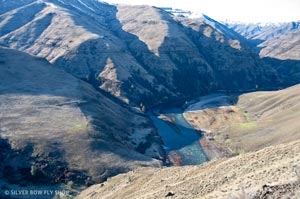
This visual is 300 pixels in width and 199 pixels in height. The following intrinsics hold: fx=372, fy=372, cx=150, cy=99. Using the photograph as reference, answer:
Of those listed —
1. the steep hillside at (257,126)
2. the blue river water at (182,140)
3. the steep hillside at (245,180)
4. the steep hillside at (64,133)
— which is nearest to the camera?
the steep hillside at (245,180)

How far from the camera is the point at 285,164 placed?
43.7 m

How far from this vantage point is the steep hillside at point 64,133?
109562mm

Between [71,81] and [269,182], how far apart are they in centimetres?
16833

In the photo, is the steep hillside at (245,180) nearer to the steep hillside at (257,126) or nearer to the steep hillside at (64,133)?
the steep hillside at (64,133)

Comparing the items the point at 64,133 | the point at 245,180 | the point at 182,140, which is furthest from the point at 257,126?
the point at 245,180

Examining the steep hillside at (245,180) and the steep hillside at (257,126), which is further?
the steep hillside at (257,126)

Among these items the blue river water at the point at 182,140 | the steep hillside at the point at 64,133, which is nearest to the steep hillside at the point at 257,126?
the blue river water at the point at 182,140

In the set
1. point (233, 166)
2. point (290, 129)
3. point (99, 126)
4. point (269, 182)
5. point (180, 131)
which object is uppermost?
point (269, 182)

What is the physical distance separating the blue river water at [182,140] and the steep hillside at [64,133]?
6.22 meters

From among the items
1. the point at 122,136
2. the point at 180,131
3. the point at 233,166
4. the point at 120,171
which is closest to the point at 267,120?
the point at 180,131

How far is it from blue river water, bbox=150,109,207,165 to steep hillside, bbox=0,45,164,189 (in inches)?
245

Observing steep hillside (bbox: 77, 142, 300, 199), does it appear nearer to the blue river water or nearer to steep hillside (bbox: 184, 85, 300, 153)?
the blue river water

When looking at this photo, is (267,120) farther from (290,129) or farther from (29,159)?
(29,159)

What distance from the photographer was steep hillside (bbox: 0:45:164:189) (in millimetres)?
109562
